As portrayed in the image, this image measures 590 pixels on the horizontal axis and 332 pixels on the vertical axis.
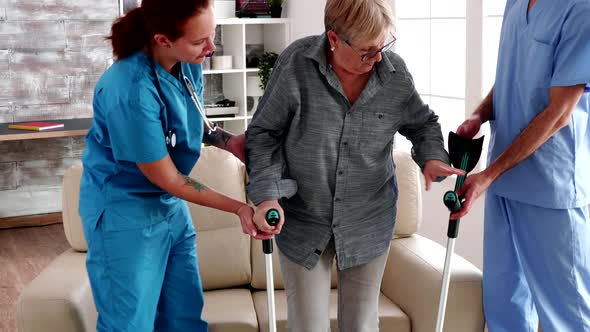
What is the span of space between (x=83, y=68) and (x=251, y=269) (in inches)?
126

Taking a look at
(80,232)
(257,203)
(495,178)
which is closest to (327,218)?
(257,203)

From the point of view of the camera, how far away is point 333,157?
2012 mm

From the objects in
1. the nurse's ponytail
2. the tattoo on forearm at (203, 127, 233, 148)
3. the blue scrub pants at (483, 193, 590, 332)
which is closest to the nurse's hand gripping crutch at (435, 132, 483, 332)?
the blue scrub pants at (483, 193, 590, 332)

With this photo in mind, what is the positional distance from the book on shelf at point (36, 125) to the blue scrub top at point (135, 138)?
3195 mm

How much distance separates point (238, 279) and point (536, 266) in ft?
3.70

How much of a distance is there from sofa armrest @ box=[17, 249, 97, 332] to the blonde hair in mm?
1215

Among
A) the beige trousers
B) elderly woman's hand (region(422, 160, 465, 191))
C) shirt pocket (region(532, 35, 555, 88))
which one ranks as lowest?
the beige trousers

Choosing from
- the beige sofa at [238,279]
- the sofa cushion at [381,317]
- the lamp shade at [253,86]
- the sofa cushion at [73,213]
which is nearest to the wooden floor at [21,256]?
the sofa cushion at [73,213]

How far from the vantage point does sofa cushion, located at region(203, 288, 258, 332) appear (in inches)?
102

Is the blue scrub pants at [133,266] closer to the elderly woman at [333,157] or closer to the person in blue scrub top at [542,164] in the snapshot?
the elderly woman at [333,157]

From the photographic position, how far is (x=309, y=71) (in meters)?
1.98

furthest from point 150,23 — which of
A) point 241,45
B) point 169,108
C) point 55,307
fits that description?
point 241,45

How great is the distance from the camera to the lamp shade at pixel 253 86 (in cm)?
644

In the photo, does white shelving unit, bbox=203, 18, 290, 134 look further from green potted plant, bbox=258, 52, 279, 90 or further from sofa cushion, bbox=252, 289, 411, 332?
sofa cushion, bbox=252, 289, 411, 332
